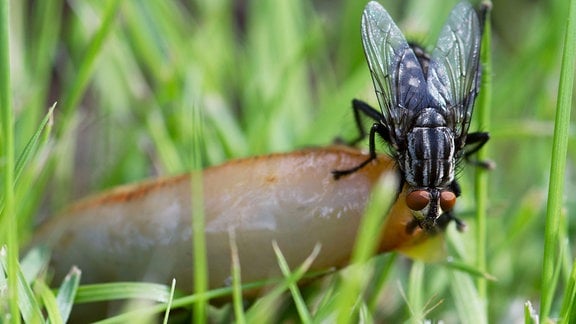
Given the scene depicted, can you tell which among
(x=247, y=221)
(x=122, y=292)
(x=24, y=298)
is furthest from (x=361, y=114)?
(x=24, y=298)

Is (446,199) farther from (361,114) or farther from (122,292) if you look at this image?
(122,292)

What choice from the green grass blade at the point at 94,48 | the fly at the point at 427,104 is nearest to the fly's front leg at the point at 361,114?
the fly at the point at 427,104

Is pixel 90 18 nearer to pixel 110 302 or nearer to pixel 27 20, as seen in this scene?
pixel 27 20

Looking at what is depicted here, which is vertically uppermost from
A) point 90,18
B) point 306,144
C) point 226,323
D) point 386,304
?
point 90,18

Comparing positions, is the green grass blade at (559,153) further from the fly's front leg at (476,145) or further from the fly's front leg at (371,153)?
the fly's front leg at (371,153)

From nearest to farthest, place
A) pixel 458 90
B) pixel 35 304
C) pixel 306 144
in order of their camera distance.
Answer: pixel 35 304
pixel 458 90
pixel 306 144

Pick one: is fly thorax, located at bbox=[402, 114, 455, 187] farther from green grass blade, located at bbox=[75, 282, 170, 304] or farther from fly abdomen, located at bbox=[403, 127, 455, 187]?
green grass blade, located at bbox=[75, 282, 170, 304]

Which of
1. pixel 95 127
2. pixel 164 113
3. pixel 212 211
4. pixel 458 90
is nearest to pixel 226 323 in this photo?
pixel 212 211
